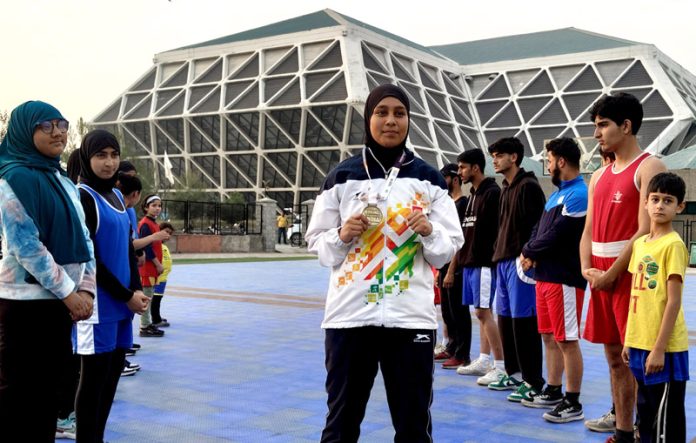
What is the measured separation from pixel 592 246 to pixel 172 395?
3.43 meters

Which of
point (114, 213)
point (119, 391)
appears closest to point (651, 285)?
point (114, 213)

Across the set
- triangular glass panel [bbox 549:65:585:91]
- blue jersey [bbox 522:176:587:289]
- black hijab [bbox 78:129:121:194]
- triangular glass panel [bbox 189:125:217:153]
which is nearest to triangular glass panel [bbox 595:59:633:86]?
triangular glass panel [bbox 549:65:585:91]

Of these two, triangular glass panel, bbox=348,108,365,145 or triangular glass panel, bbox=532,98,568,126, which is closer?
triangular glass panel, bbox=348,108,365,145

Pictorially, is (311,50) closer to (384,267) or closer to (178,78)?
(178,78)

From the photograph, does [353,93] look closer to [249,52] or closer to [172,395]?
[249,52]

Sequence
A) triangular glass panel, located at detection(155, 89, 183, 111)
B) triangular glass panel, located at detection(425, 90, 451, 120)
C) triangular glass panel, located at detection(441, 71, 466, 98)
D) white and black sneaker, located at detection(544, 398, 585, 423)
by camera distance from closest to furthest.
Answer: white and black sneaker, located at detection(544, 398, 585, 423), triangular glass panel, located at detection(425, 90, 451, 120), triangular glass panel, located at detection(155, 89, 183, 111), triangular glass panel, located at detection(441, 71, 466, 98)

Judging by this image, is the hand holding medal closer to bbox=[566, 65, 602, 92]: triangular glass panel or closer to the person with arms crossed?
the person with arms crossed

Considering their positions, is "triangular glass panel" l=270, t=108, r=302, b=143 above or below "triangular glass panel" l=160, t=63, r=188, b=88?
below

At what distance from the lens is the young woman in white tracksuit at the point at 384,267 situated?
306 cm

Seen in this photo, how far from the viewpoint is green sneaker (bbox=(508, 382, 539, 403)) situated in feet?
18.1

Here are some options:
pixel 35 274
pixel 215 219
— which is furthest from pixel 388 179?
pixel 215 219

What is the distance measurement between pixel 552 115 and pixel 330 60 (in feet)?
78.2

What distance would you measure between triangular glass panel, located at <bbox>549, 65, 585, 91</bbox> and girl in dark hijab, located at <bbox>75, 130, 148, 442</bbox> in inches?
2783

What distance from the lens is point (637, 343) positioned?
367 centimetres
